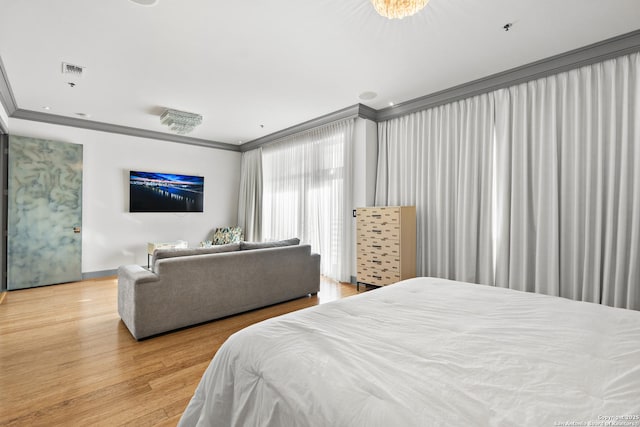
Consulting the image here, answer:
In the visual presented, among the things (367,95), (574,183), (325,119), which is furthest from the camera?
(325,119)

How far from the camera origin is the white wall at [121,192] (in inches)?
203

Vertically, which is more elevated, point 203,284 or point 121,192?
point 121,192

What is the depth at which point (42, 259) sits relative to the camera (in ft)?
15.1

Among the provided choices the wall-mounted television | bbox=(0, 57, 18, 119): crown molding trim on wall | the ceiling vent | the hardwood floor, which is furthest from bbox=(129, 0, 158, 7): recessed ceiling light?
the wall-mounted television

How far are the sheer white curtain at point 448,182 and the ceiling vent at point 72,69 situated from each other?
3964mm

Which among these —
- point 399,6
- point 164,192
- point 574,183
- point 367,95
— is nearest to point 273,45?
point 399,6

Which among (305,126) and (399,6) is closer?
(399,6)

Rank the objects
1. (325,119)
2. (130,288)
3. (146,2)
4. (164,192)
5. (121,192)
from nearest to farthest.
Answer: (146,2)
(130,288)
(325,119)
(121,192)
(164,192)

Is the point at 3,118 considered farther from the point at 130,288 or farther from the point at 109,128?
the point at 130,288

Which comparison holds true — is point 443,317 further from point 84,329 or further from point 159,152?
point 159,152

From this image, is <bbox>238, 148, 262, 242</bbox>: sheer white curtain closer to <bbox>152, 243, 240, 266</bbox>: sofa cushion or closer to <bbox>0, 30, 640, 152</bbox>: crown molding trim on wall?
<bbox>0, 30, 640, 152</bbox>: crown molding trim on wall

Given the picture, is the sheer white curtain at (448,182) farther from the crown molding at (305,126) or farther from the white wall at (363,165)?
the crown molding at (305,126)

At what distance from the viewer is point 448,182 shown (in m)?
3.90

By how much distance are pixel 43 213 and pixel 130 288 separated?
320 cm
